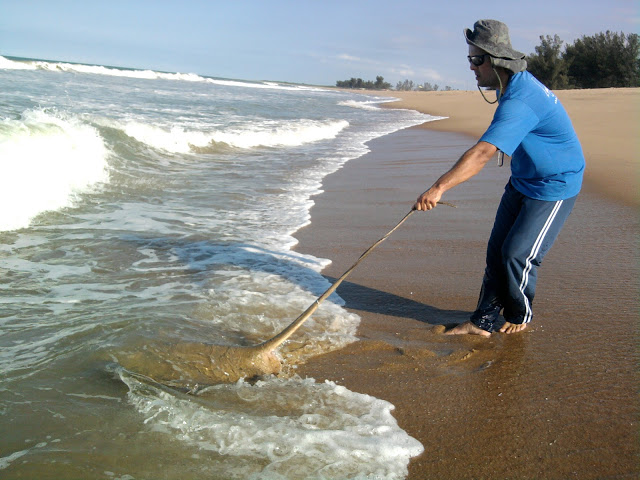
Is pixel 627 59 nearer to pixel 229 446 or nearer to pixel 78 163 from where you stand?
pixel 78 163

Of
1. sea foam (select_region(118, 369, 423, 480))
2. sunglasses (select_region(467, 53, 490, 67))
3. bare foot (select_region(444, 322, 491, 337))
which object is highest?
sunglasses (select_region(467, 53, 490, 67))

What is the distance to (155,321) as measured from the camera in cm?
336

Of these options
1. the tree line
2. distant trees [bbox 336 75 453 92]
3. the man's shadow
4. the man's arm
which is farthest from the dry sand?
distant trees [bbox 336 75 453 92]

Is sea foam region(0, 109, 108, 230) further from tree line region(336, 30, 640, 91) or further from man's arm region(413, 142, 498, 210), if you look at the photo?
tree line region(336, 30, 640, 91)

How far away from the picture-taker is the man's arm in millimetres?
2674

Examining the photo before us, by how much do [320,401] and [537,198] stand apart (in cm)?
159

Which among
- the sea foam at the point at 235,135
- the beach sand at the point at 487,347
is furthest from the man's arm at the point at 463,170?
the sea foam at the point at 235,135

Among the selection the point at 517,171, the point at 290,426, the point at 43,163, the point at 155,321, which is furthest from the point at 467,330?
the point at 43,163

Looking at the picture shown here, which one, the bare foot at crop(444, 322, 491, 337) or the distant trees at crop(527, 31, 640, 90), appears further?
the distant trees at crop(527, 31, 640, 90)

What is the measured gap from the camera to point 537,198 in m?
3.00

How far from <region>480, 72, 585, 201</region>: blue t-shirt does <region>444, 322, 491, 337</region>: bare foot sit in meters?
0.84

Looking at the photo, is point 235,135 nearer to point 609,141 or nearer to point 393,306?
point 609,141

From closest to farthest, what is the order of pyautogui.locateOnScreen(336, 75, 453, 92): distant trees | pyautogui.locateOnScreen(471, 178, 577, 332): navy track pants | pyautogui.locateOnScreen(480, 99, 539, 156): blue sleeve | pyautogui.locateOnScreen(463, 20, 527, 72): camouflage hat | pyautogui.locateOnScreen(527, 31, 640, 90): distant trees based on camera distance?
pyautogui.locateOnScreen(480, 99, 539, 156): blue sleeve, pyautogui.locateOnScreen(463, 20, 527, 72): camouflage hat, pyautogui.locateOnScreen(471, 178, 577, 332): navy track pants, pyautogui.locateOnScreen(527, 31, 640, 90): distant trees, pyautogui.locateOnScreen(336, 75, 453, 92): distant trees

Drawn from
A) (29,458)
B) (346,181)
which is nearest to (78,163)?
(346,181)
